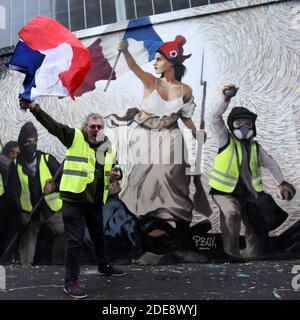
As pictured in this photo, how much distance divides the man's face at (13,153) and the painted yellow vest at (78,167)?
87.4 inches

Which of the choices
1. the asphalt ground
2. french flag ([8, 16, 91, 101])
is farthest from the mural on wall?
french flag ([8, 16, 91, 101])

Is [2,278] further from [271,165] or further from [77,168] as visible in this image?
[271,165]

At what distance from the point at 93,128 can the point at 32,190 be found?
2186 mm

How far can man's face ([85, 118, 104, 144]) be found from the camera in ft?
12.9

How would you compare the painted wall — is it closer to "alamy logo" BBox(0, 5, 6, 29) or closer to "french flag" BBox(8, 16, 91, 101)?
"french flag" BBox(8, 16, 91, 101)

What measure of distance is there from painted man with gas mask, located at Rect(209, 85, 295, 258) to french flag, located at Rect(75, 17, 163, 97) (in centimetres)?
117

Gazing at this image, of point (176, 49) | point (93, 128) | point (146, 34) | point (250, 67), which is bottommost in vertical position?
point (93, 128)

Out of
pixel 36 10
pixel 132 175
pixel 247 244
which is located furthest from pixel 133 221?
pixel 36 10

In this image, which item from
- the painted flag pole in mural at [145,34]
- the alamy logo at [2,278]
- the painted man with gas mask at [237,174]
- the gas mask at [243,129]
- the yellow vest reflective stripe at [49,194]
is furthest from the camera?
the yellow vest reflective stripe at [49,194]

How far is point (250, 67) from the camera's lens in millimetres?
4984

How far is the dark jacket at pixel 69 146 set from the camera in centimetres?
367

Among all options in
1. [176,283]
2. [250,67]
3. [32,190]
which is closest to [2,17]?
[32,190]

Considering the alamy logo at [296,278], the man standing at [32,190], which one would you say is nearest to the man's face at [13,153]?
the man standing at [32,190]

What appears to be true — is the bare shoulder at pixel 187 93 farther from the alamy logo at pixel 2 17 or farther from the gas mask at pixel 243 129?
the alamy logo at pixel 2 17
